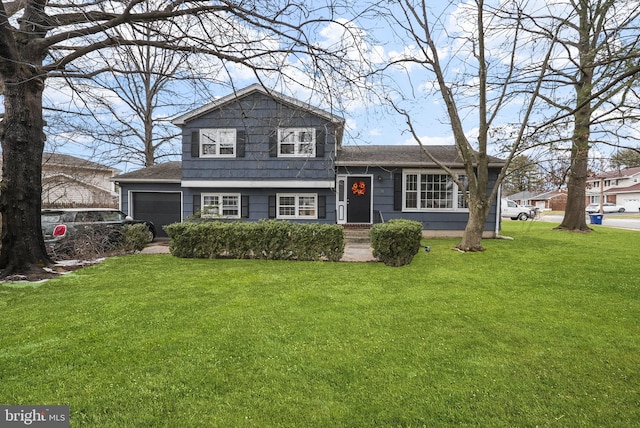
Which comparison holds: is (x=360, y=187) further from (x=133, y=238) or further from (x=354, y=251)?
(x=133, y=238)

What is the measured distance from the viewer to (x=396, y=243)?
7102mm

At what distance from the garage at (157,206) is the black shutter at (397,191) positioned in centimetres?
928

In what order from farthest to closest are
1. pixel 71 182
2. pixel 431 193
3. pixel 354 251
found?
1. pixel 71 182
2. pixel 431 193
3. pixel 354 251

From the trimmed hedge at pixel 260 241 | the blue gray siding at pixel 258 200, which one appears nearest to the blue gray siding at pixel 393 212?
the blue gray siding at pixel 258 200

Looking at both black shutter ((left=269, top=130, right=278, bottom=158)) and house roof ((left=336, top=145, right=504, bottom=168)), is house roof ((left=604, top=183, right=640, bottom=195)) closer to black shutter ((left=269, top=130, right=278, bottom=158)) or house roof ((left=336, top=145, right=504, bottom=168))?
house roof ((left=336, top=145, right=504, bottom=168))

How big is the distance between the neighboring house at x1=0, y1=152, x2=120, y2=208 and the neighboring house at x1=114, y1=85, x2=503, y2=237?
199 inches

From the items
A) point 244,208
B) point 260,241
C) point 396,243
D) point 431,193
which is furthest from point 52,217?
point 431,193

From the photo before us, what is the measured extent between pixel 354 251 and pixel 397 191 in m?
4.27

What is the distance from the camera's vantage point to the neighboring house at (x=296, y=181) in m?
12.1

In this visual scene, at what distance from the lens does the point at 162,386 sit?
2459 millimetres

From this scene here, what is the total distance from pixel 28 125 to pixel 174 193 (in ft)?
23.3

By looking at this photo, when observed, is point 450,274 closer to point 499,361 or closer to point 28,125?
point 499,361

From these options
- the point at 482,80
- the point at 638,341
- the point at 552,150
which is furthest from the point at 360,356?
the point at 482,80

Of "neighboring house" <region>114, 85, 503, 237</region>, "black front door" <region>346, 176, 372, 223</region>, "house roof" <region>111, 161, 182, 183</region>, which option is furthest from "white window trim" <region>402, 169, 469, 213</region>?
"house roof" <region>111, 161, 182, 183</region>
